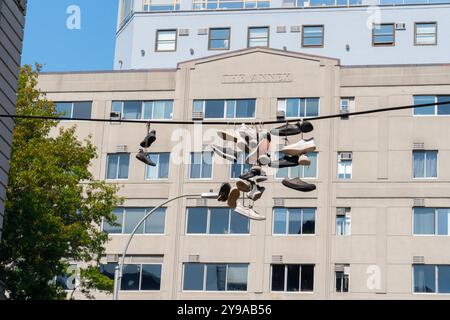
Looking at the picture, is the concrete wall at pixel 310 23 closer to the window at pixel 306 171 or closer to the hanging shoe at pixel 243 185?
the window at pixel 306 171

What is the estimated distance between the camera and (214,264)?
5009cm

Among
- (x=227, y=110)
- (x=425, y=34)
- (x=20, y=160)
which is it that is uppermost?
(x=425, y=34)

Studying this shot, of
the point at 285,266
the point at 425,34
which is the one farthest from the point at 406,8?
the point at 285,266

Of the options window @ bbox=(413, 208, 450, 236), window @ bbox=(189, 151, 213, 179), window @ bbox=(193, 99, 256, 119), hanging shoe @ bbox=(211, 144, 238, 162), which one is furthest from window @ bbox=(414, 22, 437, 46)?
hanging shoe @ bbox=(211, 144, 238, 162)

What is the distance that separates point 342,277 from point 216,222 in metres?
6.47

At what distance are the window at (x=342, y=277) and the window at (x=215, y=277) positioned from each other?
13.8ft

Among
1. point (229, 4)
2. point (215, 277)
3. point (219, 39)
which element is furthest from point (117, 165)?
A: point (229, 4)

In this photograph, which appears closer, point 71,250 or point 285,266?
point 71,250

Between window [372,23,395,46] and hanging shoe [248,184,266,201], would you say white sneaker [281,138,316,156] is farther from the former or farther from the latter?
window [372,23,395,46]

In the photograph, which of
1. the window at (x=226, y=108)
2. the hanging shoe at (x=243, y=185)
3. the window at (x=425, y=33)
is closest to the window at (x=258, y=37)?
the window at (x=425, y=33)

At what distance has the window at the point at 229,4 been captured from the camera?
64.2 m

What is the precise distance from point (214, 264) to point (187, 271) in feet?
4.49
